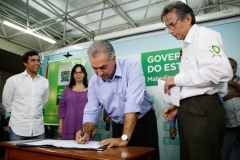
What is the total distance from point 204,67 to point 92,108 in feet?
3.06

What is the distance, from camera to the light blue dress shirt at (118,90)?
4.74ft

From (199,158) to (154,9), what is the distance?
5863mm

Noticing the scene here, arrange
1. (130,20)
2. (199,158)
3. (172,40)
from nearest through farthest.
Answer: (199,158) < (172,40) < (130,20)

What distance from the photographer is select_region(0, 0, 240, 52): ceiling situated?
5648mm

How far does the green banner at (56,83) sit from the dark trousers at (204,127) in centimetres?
256

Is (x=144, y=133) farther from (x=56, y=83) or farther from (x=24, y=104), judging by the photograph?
(x=56, y=83)

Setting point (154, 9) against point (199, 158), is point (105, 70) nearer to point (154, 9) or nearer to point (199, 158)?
point (199, 158)

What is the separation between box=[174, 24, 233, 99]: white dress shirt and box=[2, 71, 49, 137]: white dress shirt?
79.1 inches

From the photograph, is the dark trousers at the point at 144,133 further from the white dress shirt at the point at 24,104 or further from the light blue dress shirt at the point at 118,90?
the white dress shirt at the point at 24,104

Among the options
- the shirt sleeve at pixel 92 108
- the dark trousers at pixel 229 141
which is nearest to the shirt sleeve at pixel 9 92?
the shirt sleeve at pixel 92 108

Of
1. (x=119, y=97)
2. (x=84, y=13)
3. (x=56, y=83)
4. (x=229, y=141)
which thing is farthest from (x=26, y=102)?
(x=84, y=13)

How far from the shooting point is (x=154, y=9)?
612cm

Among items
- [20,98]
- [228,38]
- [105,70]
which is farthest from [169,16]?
[20,98]

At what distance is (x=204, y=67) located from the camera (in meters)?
1.03
